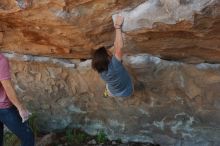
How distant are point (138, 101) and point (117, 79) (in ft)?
2.37

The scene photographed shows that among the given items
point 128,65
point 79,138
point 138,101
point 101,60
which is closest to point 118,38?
A: point 101,60

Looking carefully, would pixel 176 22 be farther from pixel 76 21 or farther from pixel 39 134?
pixel 39 134

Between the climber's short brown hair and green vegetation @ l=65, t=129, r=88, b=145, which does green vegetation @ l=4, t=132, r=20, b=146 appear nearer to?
green vegetation @ l=65, t=129, r=88, b=145

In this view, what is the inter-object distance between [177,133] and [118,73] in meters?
1.08

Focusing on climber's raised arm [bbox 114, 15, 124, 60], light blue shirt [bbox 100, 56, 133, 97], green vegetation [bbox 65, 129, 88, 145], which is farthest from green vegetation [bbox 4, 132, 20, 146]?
climber's raised arm [bbox 114, 15, 124, 60]

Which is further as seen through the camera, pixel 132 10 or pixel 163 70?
pixel 163 70

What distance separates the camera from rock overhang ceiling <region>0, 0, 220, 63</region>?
4.01 metres

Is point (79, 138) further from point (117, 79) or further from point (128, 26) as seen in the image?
point (128, 26)

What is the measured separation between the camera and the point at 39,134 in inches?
221

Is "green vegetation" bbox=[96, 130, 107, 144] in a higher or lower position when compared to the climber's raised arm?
lower

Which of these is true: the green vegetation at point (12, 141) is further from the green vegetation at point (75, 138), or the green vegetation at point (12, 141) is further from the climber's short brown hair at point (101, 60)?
the climber's short brown hair at point (101, 60)

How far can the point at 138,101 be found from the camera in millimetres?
5000

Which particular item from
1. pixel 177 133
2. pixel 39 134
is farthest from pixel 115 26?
pixel 39 134

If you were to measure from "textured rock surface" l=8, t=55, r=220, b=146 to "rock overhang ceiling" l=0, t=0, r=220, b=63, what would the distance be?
170 mm
